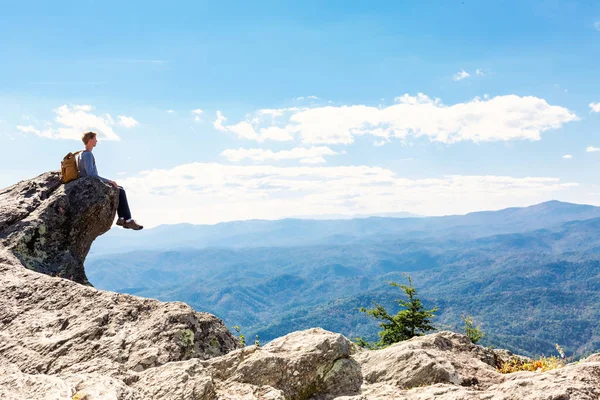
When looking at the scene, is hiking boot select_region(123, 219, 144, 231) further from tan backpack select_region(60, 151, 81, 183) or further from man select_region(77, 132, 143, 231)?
tan backpack select_region(60, 151, 81, 183)

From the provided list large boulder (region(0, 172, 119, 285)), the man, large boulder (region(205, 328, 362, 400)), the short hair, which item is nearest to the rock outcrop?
large boulder (region(205, 328, 362, 400))

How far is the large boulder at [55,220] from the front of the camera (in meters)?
14.6

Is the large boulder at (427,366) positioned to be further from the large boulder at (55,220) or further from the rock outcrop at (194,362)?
the large boulder at (55,220)

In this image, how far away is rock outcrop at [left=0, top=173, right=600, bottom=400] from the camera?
6.70 m

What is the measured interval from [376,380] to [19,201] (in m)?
14.2

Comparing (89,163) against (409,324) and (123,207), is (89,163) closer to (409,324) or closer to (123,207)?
(123,207)

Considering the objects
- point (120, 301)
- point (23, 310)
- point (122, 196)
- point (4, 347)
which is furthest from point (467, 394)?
point (122, 196)

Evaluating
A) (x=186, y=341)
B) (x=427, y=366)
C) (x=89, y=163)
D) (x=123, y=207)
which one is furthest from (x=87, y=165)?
(x=427, y=366)

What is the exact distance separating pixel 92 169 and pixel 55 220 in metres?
2.31

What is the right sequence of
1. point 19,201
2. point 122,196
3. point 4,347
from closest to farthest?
1. point 4,347
2. point 19,201
3. point 122,196

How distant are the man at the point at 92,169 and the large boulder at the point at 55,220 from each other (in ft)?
1.20

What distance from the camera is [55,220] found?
50.8 feet

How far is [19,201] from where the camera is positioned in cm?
1570

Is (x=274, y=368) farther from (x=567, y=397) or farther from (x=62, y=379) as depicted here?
(x=567, y=397)
